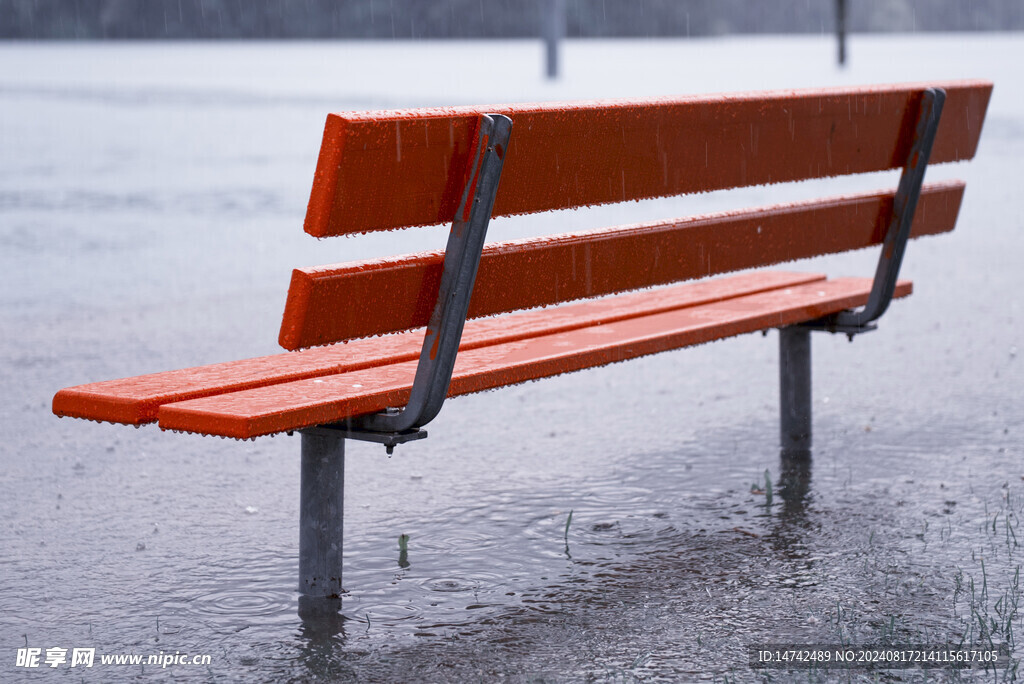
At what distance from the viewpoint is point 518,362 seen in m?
3.89

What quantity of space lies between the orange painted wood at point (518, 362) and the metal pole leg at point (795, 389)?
0.50 ft

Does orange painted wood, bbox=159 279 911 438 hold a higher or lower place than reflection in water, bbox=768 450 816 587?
higher

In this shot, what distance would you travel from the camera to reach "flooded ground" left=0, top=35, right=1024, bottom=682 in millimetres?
3607

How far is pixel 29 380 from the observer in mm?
6430

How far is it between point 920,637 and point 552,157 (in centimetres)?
130

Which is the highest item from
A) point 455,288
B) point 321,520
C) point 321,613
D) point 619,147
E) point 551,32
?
point 619,147

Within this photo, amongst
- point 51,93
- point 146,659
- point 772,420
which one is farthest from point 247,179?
point 51,93

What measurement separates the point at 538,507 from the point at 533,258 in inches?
41.0

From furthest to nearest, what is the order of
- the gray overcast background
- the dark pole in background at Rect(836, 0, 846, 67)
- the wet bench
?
the gray overcast background, the dark pole in background at Rect(836, 0, 846, 67), the wet bench

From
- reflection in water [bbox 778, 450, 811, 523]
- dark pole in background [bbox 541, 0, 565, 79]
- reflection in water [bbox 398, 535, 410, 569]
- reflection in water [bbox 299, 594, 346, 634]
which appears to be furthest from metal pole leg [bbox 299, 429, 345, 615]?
dark pole in background [bbox 541, 0, 565, 79]

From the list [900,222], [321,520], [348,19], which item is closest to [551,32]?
[900,222]

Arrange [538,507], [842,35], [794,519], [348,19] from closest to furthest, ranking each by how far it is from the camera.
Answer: [794,519] → [538,507] → [842,35] → [348,19]

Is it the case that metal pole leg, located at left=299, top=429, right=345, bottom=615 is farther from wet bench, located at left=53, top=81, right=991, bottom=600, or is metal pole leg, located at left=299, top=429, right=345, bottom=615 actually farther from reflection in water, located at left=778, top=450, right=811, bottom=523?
reflection in water, located at left=778, top=450, right=811, bottom=523

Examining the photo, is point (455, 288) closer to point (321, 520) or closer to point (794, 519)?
point (321, 520)
